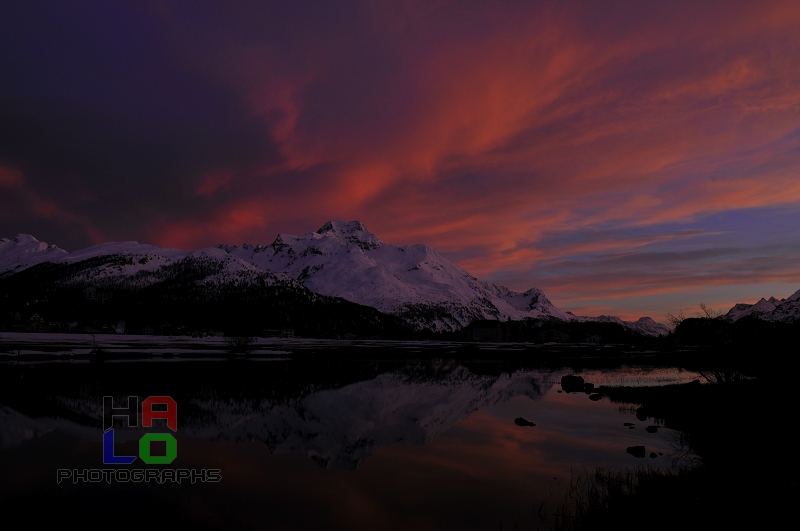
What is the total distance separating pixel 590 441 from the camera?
28.8m

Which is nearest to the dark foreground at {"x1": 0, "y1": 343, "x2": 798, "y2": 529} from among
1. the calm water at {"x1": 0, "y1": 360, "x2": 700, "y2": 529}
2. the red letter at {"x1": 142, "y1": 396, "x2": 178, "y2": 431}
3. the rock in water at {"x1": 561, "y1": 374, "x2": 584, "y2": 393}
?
the calm water at {"x1": 0, "y1": 360, "x2": 700, "y2": 529}

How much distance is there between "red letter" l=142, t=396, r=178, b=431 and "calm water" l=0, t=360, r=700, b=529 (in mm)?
825

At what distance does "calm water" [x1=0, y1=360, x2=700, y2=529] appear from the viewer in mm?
17406

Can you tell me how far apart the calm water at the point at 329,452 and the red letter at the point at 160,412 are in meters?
0.82

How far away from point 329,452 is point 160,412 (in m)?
18.1

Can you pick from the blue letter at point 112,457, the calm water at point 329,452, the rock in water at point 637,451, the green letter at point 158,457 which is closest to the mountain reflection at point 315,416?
the calm water at point 329,452

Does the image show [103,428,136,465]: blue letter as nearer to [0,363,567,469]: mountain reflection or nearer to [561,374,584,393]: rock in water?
[0,363,567,469]: mountain reflection

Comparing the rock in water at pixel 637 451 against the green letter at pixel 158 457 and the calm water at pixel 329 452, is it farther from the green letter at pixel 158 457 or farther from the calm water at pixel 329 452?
the green letter at pixel 158 457

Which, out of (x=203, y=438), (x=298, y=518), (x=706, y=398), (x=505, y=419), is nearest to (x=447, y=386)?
(x=505, y=419)

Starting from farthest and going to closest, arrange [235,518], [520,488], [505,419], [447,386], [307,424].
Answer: [447,386]
[505,419]
[307,424]
[520,488]
[235,518]

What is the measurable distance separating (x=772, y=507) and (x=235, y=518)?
1785 centimetres

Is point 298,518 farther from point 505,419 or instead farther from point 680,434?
point 680,434

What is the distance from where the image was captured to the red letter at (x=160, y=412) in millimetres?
31953

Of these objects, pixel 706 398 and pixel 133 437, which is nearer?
pixel 133 437
